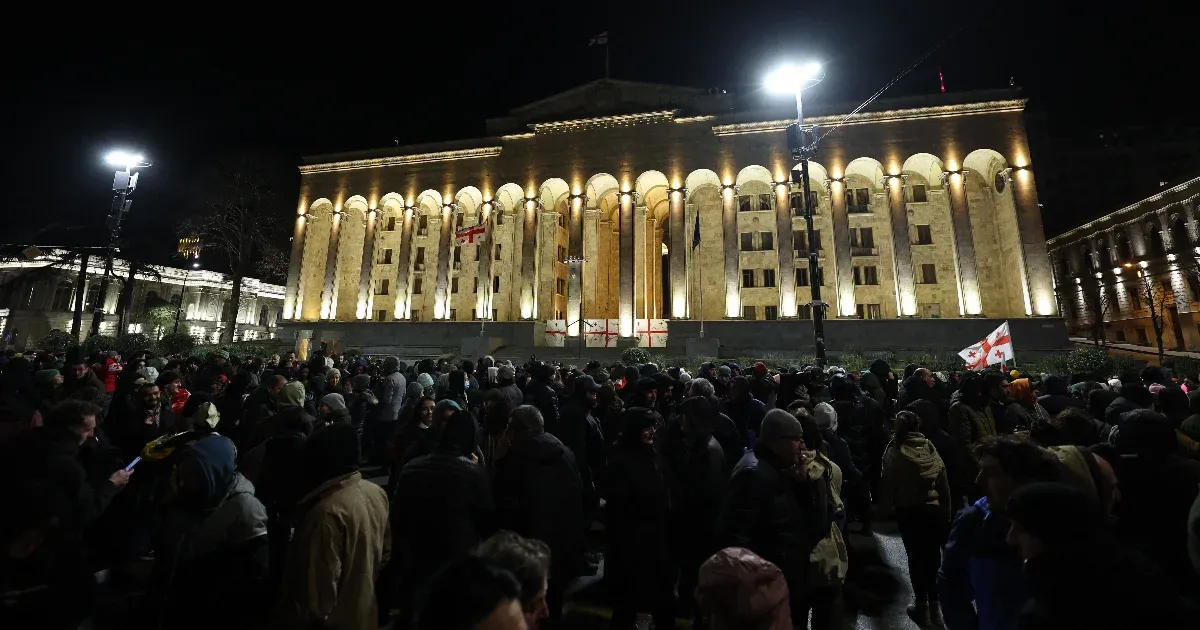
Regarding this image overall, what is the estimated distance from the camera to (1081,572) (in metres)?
1.70

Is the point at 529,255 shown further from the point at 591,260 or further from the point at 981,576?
the point at 981,576

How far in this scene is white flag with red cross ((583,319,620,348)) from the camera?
30.9 metres

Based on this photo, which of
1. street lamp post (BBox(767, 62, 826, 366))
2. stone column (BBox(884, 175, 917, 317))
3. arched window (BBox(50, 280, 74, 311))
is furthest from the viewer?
arched window (BBox(50, 280, 74, 311))

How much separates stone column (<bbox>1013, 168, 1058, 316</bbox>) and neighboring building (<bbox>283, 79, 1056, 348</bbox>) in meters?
0.10

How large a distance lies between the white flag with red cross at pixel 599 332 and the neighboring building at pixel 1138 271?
31837 mm

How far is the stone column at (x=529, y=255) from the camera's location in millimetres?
33219

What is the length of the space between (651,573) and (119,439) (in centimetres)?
617

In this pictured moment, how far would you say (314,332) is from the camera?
33625mm

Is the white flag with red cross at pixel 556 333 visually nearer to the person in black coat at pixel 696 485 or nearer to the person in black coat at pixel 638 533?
the person in black coat at pixel 696 485

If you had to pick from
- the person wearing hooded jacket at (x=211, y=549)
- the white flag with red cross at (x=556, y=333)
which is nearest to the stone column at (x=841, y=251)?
the white flag with red cross at (x=556, y=333)

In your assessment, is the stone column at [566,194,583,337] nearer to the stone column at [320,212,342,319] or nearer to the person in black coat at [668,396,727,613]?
the stone column at [320,212,342,319]

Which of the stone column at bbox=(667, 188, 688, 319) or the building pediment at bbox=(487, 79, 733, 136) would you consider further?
the building pediment at bbox=(487, 79, 733, 136)

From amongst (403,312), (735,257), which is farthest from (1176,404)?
(403,312)

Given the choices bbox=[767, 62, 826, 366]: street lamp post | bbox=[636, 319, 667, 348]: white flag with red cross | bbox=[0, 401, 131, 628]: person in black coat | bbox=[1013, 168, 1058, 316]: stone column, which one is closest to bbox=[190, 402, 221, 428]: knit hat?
bbox=[0, 401, 131, 628]: person in black coat
